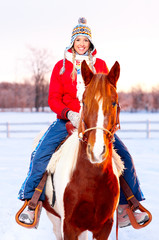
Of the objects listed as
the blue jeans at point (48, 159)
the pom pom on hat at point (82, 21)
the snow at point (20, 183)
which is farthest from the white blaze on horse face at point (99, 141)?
the snow at point (20, 183)

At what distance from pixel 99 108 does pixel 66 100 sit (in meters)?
1.12

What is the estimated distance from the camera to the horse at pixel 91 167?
2039 millimetres

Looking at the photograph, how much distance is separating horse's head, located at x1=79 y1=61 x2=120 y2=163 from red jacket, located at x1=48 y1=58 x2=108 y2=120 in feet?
2.79

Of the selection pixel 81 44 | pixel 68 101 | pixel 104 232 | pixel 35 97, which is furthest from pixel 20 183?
pixel 35 97

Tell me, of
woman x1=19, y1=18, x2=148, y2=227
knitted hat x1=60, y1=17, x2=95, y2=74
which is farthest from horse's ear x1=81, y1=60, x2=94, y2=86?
knitted hat x1=60, y1=17, x2=95, y2=74

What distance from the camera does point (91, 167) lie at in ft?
7.65

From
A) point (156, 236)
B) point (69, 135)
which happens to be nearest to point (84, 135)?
point (69, 135)

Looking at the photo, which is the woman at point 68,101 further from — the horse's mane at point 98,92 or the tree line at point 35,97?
the tree line at point 35,97

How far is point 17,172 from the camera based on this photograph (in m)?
8.15

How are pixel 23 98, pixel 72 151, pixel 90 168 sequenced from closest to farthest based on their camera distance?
1. pixel 90 168
2. pixel 72 151
3. pixel 23 98

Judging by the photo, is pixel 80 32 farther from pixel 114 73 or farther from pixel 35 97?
pixel 35 97

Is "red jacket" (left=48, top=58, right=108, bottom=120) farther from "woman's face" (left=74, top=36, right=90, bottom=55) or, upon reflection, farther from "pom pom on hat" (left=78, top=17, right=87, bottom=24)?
"pom pom on hat" (left=78, top=17, right=87, bottom=24)

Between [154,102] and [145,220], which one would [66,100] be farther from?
[154,102]

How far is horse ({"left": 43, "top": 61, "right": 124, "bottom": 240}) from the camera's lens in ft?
6.69
